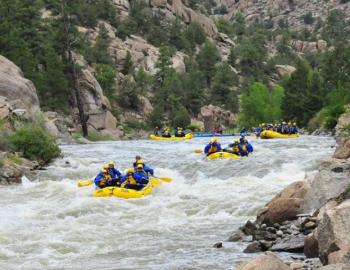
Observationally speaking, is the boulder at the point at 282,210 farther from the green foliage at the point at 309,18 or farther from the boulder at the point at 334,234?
the green foliage at the point at 309,18

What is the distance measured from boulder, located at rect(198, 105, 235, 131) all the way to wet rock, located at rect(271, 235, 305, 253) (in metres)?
51.1

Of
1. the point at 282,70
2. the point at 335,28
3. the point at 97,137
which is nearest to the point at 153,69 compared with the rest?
the point at 282,70

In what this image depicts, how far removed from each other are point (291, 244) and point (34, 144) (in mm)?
15097

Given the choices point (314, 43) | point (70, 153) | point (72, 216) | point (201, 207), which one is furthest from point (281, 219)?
point (314, 43)

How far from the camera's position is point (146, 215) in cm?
Result: 1276

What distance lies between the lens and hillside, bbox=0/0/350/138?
146 ft

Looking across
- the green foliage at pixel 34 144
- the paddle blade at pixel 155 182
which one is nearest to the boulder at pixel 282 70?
the green foliage at pixel 34 144

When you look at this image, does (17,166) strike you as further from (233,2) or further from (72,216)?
(233,2)

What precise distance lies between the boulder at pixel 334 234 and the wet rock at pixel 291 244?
1.16m

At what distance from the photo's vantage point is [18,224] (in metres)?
11.8

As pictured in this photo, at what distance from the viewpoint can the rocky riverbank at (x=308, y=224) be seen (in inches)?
276

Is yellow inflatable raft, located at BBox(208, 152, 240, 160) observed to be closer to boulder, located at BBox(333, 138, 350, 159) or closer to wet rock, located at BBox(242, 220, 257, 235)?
boulder, located at BBox(333, 138, 350, 159)

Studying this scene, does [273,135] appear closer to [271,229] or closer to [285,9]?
[271,229]

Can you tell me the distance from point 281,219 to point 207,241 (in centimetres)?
143
